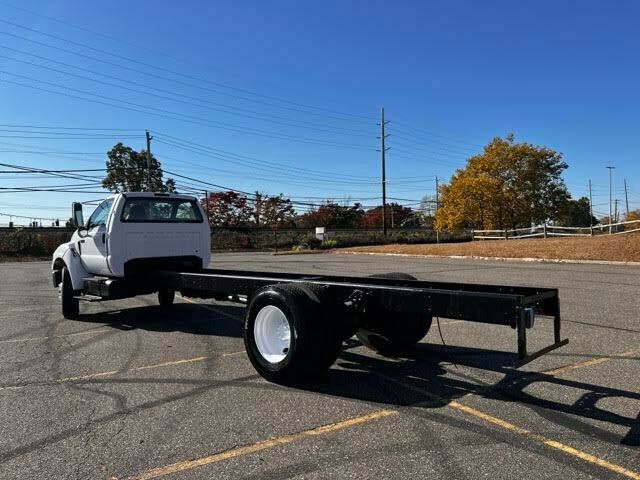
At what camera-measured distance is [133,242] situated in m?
8.80

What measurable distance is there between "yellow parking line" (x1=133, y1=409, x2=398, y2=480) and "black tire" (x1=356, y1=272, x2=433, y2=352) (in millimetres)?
1747

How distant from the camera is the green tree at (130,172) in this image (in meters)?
62.3

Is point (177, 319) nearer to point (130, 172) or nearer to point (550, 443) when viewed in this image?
point (550, 443)

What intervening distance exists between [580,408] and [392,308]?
1.73m

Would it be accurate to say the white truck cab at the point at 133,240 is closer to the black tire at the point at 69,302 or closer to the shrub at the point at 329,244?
the black tire at the point at 69,302

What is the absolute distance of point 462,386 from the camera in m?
5.13

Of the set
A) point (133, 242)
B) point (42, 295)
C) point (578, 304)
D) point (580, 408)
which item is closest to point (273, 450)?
point (580, 408)

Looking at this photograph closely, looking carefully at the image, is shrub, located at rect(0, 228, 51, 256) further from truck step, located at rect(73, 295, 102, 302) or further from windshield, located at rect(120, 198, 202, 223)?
windshield, located at rect(120, 198, 202, 223)

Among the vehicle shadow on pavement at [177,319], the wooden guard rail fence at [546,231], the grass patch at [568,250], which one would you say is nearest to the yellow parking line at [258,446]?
the vehicle shadow on pavement at [177,319]

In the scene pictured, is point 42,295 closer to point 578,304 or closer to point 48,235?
point 578,304

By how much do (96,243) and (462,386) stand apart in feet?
21.1

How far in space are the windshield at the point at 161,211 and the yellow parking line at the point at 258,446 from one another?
5.87 metres

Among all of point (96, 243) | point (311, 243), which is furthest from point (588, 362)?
point (311, 243)

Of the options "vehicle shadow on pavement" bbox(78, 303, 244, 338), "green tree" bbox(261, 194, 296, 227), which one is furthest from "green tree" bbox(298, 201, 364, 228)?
"vehicle shadow on pavement" bbox(78, 303, 244, 338)
